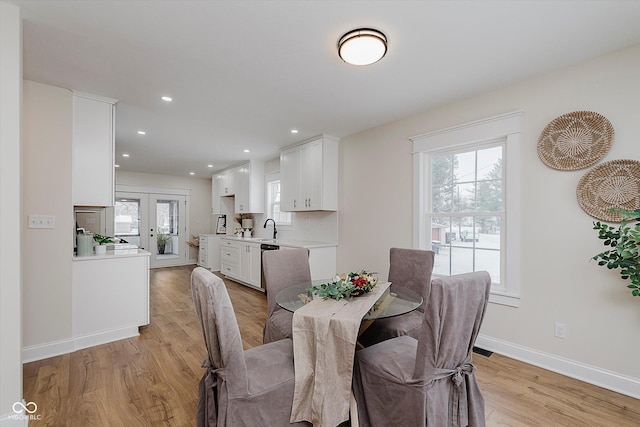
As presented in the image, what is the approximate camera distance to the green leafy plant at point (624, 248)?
1.90 m

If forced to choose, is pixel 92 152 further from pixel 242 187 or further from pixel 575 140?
pixel 575 140

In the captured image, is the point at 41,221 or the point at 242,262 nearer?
the point at 41,221

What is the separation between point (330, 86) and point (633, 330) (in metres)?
3.04

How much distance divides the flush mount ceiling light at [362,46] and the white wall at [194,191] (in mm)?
7126

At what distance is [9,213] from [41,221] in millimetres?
1067

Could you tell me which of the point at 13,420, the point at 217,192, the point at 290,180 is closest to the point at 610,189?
the point at 290,180

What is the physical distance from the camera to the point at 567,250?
7.82 ft

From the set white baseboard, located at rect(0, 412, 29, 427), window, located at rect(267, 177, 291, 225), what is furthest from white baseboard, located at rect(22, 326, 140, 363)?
window, located at rect(267, 177, 291, 225)

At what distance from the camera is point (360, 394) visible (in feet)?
5.57

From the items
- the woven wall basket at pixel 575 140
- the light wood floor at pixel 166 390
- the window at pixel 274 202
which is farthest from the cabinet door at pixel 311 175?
the woven wall basket at pixel 575 140

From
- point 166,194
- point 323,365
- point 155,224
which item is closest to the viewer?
point 323,365

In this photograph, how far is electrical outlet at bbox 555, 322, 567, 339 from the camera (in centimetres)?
239

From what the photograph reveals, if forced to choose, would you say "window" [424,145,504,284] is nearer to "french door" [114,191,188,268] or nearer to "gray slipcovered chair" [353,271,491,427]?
"gray slipcovered chair" [353,271,491,427]

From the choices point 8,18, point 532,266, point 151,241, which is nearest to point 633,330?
point 532,266
